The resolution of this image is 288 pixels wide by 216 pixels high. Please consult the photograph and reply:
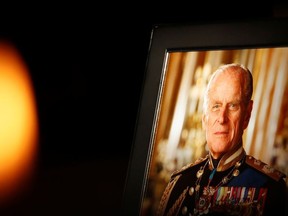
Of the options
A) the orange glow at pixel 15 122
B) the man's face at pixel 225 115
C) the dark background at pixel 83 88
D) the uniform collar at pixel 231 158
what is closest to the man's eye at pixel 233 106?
the man's face at pixel 225 115

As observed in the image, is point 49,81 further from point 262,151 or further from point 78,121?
point 262,151

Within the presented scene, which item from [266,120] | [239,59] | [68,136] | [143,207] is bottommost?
[143,207]

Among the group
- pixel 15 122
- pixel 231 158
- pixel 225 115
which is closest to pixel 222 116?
pixel 225 115

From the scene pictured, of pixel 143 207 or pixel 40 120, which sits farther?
pixel 40 120

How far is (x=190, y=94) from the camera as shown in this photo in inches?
58.2

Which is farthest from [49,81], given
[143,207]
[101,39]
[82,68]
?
[143,207]

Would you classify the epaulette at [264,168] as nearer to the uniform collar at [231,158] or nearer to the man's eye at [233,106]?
the uniform collar at [231,158]

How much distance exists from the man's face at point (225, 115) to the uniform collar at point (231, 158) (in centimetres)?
1

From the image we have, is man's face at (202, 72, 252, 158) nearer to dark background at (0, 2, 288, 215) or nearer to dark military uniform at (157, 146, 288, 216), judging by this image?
dark military uniform at (157, 146, 288, 216)

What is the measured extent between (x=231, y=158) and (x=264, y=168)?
0.37 ft

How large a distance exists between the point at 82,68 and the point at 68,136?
1.03 ft

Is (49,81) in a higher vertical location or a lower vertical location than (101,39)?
lower

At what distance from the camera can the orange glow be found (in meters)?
1.80

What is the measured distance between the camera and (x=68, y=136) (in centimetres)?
187
